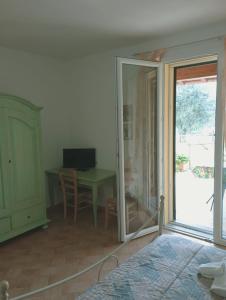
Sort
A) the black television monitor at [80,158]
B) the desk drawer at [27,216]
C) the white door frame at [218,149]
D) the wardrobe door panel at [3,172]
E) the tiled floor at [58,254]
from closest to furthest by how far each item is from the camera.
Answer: the tiled floor at [58,254] < the white door frame at [218,149] < the wardrobe door panel at [3,172] < the desk drawer at [27,216] < the black television monitor at [80,158]

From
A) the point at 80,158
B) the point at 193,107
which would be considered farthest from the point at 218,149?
the point at 80,158

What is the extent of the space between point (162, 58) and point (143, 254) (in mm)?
2441

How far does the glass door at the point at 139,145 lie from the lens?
3.09 meters

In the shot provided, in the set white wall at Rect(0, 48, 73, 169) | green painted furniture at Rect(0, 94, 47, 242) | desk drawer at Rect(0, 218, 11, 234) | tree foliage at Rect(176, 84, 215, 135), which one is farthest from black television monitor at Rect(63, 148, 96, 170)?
tree foliage at Rect(176, 84, 215, 135)

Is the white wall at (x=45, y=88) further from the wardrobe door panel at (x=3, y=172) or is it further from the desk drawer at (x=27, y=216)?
the desk drawer at (x=27, y=216)

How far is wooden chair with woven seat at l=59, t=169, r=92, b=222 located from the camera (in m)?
3.65

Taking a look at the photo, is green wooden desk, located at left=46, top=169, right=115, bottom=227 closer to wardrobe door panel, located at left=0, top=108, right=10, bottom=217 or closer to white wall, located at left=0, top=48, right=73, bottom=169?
white wall, located at left=0, top=48, right=73, bottom=169

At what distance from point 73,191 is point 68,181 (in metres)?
0.18

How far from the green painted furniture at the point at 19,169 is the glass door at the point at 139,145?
3.90 feet

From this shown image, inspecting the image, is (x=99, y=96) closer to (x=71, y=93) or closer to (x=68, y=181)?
(x=71, y=93)

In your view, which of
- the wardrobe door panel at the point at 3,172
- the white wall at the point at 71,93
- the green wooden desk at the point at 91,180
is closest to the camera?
the wardrobe door panel at the point at 3,172

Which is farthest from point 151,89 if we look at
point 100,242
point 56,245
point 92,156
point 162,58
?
point 56,245

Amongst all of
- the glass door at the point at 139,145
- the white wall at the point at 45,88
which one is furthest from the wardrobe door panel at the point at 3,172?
the glass door at the point at 139,145

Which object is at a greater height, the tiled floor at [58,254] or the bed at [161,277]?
the bed at [161,277]
